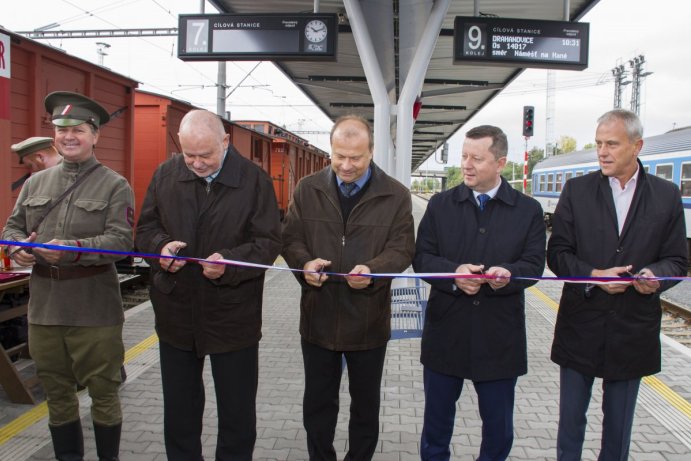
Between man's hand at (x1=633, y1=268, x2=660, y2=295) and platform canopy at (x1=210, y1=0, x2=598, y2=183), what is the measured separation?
2141 millimetres

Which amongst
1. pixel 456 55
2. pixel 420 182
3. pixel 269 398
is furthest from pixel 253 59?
pixel 420 182

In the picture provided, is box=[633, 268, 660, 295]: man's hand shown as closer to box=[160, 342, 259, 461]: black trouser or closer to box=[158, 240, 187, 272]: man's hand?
box=[160, 342, 259, 461]: black trouser

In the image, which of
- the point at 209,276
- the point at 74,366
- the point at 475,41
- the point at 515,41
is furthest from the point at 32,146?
the point at 515,41

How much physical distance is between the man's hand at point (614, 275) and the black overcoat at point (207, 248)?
1643mm

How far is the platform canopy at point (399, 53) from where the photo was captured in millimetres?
6477

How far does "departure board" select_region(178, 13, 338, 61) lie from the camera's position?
688 cm

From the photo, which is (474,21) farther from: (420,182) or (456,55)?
(420,182)

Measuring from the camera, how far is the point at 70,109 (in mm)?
2900

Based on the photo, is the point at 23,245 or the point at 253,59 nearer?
the point at 23,245

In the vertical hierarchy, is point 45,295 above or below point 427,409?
above

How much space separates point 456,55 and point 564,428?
17.6 ft

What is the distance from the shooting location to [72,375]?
9.71 ft

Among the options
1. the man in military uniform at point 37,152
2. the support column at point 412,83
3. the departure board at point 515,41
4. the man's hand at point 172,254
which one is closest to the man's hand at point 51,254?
the man's hand at point 172,254

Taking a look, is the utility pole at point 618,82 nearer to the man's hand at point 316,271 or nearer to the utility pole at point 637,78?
the utility pole at point 637,78
